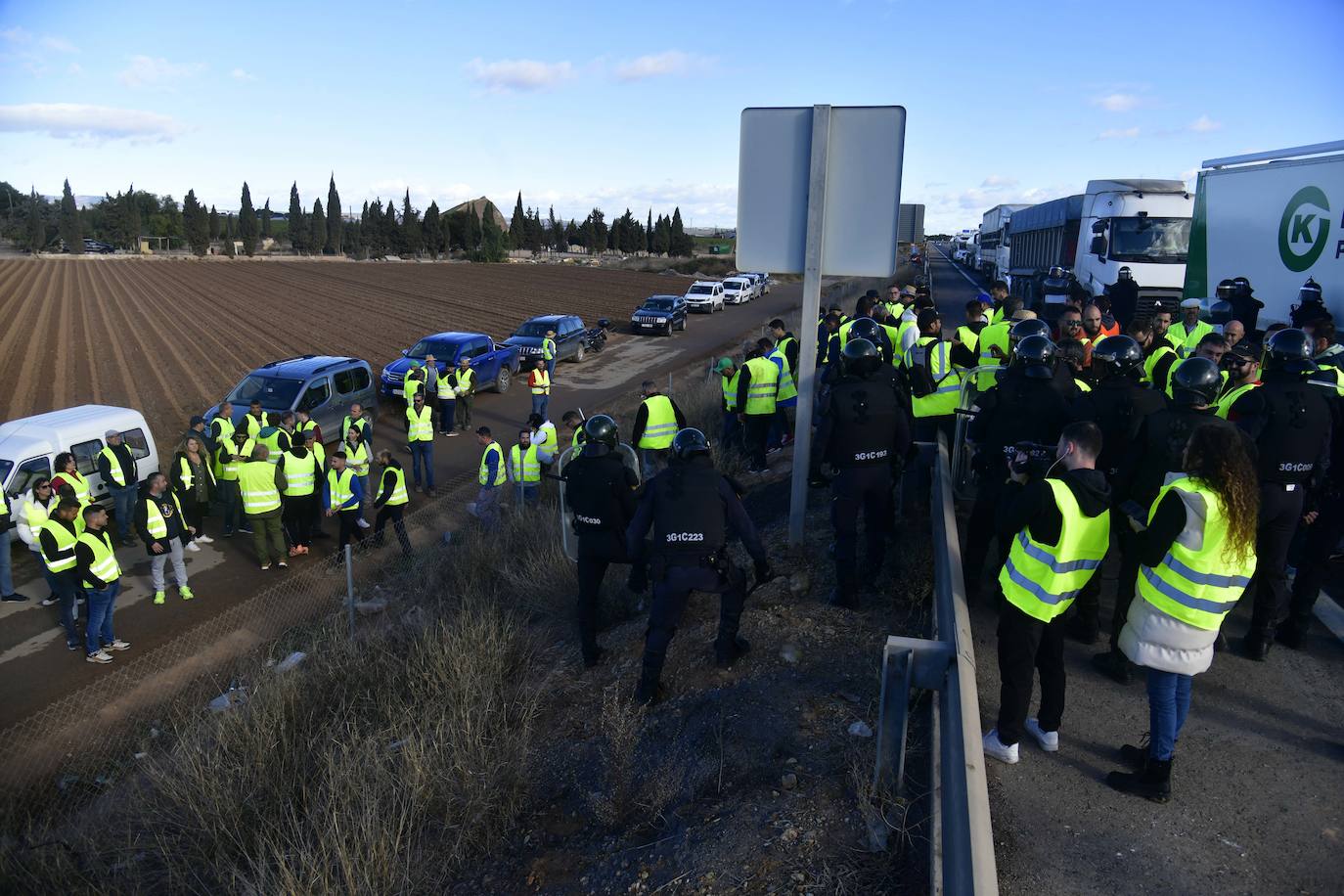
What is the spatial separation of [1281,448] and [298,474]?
32.5ft

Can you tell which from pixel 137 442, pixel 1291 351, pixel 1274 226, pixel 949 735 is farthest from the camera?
pixel 137 442

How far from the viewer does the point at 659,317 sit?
3266cm

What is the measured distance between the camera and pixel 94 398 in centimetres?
1984

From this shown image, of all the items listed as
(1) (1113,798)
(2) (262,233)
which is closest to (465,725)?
(1) (1113,798)

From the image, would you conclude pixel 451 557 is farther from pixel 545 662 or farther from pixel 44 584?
pixel 44 584

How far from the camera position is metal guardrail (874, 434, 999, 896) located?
2543mm

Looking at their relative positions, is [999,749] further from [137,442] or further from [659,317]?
[659,317]

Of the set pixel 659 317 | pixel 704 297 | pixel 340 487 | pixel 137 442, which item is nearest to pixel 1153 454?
pixel 340 487

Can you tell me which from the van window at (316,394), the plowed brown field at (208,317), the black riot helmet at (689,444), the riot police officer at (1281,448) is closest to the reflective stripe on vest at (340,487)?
the van window at (316,394)

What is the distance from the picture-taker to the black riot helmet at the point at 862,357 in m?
5.50

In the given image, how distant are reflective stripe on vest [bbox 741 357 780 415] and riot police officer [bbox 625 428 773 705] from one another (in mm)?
5003

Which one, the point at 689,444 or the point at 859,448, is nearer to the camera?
the point at 689,444

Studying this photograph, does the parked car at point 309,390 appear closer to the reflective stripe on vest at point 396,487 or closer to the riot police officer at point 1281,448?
the reflective stripe on vest at point 396,487

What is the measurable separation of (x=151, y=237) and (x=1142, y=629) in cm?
12586
